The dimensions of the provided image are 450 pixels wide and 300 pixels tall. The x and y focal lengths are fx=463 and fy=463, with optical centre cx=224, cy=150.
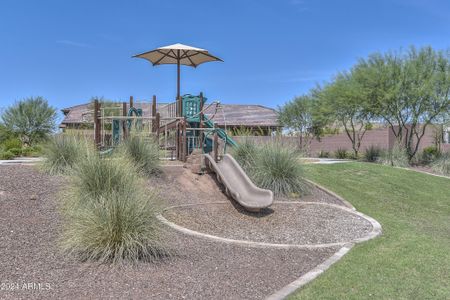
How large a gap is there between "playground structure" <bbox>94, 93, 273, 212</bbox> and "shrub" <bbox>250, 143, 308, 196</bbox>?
0.63 metres

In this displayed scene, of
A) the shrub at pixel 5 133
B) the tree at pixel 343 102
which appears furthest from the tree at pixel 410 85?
the shrub at pixel 5 133

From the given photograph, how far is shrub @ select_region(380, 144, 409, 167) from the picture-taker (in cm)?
2117

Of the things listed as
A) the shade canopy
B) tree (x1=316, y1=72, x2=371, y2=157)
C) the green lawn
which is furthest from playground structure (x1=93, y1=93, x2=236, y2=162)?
tree (x1=316, y1=72, x2=371, y2=157)

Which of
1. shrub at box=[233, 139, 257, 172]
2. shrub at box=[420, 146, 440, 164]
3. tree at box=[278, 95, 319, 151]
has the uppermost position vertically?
tree at box=[278, 95, 319, 151]

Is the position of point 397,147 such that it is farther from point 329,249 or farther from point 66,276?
point 66,276

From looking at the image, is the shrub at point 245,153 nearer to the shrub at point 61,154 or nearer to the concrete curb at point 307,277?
the shrub at point 61,154

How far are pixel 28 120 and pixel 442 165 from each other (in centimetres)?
2637

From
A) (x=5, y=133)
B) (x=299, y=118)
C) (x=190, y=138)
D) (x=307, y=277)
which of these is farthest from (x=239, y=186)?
(x=299, y=118)

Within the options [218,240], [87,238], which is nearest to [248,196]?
[218,240]

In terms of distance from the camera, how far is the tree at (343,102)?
22.7 metres

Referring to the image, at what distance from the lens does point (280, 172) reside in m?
10.9

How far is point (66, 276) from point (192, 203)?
464 cm

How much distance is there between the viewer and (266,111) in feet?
135

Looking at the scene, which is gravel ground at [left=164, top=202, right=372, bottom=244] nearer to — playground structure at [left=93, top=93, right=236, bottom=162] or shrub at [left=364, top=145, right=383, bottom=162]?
playground structure at [left=93, top=93, right=236, bottom=162]
